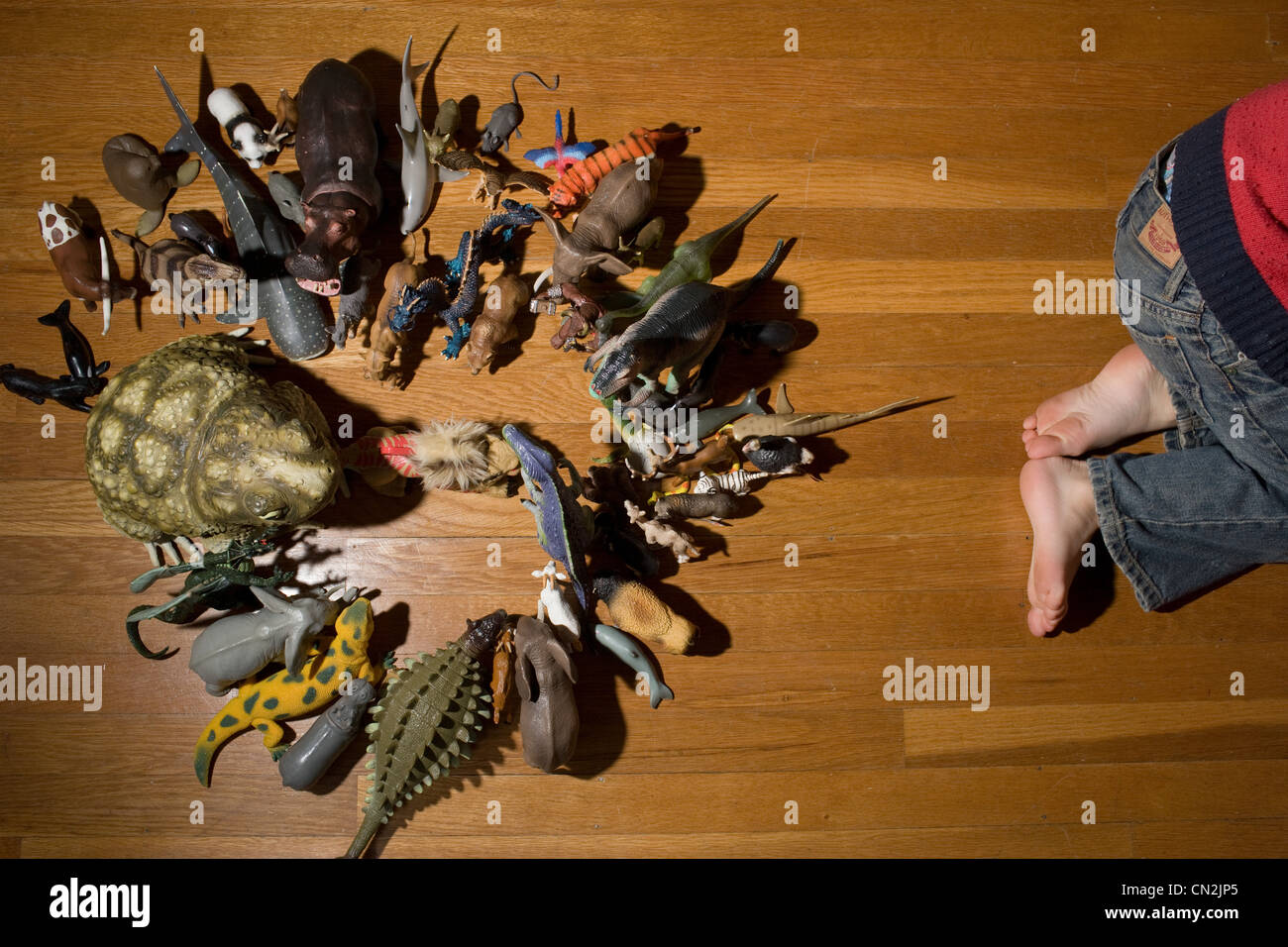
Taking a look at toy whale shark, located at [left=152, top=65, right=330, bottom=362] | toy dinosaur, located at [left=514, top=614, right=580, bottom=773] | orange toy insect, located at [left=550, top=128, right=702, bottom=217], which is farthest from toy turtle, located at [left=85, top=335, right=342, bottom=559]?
orange toy insect, located at [left=550, top=128, right=702, bottom=217]

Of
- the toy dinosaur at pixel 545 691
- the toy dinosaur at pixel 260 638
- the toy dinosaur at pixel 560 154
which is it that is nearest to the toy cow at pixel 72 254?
the toy dinosaur at pixel 260 638

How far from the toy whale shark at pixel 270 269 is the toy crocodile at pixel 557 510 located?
1.86 ft

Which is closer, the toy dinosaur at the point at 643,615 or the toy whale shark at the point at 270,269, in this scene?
the toy dinosaur at the point at 643,615

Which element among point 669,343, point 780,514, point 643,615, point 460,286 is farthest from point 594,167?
point 643,615

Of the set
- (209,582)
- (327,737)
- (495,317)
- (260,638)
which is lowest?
(327,737)

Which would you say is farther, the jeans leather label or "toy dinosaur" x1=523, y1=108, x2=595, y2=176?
"toy dinosaur" x1=523, y1=108, x2=595, y2=176

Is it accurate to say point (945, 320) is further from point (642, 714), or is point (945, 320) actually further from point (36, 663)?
point (36, 663)

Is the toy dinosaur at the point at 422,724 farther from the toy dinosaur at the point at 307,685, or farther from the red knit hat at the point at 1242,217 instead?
the red knit hat at the point at 1242,217

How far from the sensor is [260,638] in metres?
1.80

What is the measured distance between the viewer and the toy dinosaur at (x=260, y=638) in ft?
5.90

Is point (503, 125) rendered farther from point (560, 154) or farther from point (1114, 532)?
point (1114, 532)

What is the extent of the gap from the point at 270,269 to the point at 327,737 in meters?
1.07

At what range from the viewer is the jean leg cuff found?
6.08 feet

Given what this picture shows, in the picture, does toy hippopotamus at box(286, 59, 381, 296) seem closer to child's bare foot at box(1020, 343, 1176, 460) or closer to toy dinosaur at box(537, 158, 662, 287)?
toy dinosaur at box(537, 158, 662, 287)
